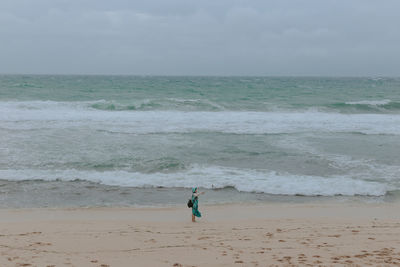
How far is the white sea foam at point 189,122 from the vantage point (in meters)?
23.0

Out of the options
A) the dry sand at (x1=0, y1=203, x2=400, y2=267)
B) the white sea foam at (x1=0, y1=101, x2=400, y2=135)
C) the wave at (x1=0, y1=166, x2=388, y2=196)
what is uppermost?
the white sea foam at (x1=0, y1=101, x2=400, y2=135)

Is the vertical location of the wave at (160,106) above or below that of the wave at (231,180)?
above

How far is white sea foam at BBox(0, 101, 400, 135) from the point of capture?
75.4 feet

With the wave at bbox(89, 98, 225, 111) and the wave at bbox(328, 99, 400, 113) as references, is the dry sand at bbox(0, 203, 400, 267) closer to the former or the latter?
the wave at bbox(89, 98, 225, 111)

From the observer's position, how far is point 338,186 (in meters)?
12.2

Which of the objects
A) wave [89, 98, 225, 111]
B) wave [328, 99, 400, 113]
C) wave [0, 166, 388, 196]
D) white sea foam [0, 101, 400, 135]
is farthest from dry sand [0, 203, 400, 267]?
wave [328, 99, 400, 113]

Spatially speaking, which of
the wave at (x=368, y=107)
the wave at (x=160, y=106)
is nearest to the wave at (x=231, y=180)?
the wave at (x=160, y=106)

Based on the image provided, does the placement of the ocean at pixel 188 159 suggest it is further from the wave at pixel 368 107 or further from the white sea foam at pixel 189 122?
the wave at pixel 368 107

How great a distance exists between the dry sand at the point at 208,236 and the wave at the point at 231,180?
4.14 feet

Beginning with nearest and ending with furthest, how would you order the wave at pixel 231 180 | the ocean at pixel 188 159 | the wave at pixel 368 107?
the ocean at pixel 188 159
the wave at pixel 231 180
the wave at pixel 368 107

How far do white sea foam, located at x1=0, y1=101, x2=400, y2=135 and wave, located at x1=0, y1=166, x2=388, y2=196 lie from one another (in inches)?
346

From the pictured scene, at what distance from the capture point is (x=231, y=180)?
41.6 ft

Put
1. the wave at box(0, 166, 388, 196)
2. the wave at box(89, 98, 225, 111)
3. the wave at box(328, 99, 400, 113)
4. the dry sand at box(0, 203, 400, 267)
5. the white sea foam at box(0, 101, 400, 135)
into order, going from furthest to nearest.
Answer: the wave at box(328, 99, 400, 113)
the wave at box(89, 98, 225, 111)
the white sea foam at box(0, 101, 400, 135)
the wave at box(0, 166, 388, 196)
the dry sand at box(0, 203, 400, 267)

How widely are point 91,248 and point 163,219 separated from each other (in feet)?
8.40
